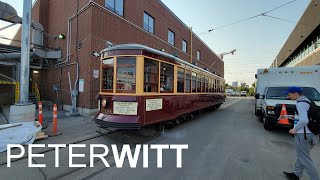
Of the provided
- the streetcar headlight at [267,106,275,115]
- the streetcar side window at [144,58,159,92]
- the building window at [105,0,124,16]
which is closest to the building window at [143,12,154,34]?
the building window at [105,0,124,16]

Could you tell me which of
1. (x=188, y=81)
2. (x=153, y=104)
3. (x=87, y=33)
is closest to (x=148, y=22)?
(x=87, y=33)

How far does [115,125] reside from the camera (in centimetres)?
630

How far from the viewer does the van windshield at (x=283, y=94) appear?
27.5 ft

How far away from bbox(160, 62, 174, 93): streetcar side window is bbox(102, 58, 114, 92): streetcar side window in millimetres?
1820

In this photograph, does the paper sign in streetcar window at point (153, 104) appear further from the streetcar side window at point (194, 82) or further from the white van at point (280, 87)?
the white van at point (280, 87)

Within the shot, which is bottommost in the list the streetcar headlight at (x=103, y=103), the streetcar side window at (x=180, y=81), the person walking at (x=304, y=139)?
the person walking at (x=304, y=139)

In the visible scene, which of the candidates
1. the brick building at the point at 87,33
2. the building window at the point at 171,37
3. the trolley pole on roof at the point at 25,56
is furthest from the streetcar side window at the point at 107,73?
the building window at the point at 171,37

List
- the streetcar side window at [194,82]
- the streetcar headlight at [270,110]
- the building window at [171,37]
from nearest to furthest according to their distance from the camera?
1. the streetcar headlight at [270,110]
2. the streetcar side window at [194,82]
3. the building window at [171,37]

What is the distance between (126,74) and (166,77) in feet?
5.61

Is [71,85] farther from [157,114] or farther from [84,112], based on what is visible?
[157,114]

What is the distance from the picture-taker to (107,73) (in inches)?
281

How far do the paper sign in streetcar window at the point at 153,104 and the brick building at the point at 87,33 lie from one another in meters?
3.21

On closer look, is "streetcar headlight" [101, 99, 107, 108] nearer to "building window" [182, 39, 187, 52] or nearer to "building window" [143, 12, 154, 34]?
"building window" [143, 12, 154, 34]

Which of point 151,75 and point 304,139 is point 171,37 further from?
point 304,139
